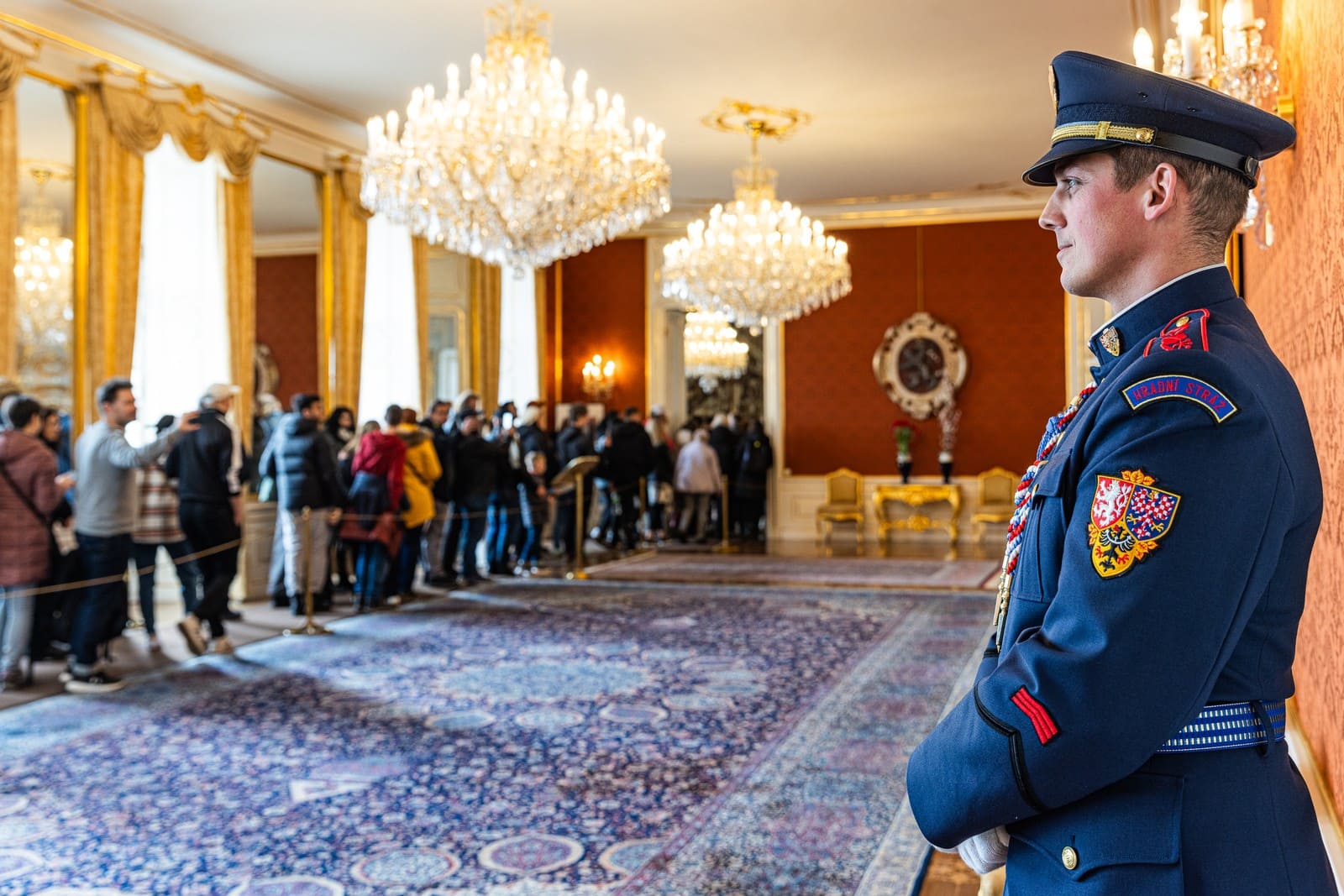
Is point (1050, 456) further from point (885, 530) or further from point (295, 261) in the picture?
point (885, 530)

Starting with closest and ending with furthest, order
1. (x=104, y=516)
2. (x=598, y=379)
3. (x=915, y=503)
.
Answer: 1. (x=104, y=516)
2. (x=915, y=503)
3. (x=598, y=379)

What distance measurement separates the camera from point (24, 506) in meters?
6.28

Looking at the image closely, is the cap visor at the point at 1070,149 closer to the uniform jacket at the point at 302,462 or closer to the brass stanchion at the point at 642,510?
the uniform jacket at the point at 302,462

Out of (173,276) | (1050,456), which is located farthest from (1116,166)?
(173,276)

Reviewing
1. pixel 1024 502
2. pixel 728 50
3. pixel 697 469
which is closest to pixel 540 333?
pixel 697 469

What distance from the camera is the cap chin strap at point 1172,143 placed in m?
1.24

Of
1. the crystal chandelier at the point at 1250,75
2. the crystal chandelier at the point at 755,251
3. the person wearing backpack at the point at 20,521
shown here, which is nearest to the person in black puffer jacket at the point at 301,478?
the person wearing backpack at the point at 20,521

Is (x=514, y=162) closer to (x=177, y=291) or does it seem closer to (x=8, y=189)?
(x=8, y=189)

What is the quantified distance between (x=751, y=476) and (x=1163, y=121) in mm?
13898

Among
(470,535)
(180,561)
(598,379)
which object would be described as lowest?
(470,535)

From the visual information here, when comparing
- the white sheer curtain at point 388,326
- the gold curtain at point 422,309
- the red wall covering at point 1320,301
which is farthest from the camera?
the gold curtain at point 422,309

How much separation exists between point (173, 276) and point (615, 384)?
7.48 meters

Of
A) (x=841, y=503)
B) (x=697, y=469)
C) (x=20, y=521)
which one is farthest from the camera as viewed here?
(x=841, y=503)

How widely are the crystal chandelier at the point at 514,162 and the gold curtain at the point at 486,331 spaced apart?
20.2 ft
